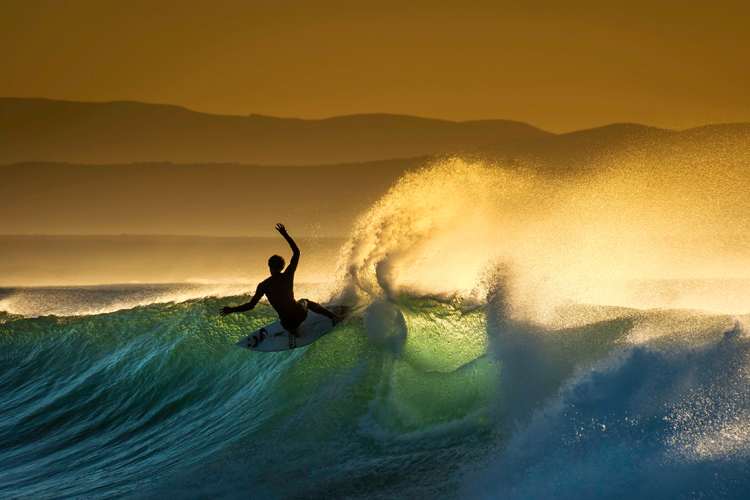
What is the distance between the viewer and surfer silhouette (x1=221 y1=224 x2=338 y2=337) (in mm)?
5074

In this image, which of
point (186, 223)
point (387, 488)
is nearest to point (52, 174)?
point (186, 223)

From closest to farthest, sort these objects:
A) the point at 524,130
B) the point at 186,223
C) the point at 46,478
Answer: the point at 46,478, the point at 524,130, the point at 186,223

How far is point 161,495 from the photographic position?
4.13 m

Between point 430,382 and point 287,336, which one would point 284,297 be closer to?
point 287,336

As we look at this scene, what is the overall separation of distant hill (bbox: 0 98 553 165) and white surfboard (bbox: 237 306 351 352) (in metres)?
27.8

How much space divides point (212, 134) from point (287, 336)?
31135 mm

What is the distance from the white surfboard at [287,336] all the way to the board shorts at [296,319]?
0.13m

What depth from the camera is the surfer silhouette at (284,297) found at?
5.07 m

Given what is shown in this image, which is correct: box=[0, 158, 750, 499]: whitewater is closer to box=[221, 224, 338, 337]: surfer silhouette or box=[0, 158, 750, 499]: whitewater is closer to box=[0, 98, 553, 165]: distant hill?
box=[221, 224, 338, 337]: surfer silhouette

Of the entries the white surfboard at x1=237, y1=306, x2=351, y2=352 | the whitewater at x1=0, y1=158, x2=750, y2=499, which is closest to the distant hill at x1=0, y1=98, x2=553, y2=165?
the whitewater at x1=0, y1=158, x2=750, y2=499

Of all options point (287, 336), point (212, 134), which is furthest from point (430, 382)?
point (212, 134)

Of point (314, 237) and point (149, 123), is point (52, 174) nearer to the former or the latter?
point (149, 123)

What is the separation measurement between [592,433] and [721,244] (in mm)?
18589

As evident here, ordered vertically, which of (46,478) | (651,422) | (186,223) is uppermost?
(186,223)
